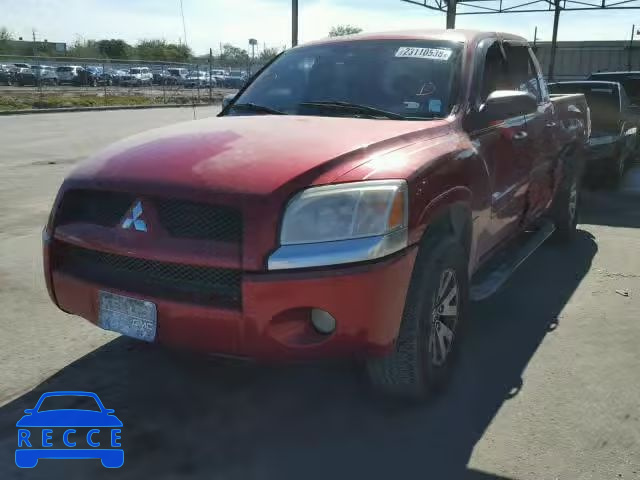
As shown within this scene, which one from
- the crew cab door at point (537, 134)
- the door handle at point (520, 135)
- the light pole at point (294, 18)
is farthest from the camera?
the light pole at point (294, 18)

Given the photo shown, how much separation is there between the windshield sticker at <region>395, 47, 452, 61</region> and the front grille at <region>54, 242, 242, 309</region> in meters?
2.06

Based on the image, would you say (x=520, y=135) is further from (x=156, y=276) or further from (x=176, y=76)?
(x=176, y=76)

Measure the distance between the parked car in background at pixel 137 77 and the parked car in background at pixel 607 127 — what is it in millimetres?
34774

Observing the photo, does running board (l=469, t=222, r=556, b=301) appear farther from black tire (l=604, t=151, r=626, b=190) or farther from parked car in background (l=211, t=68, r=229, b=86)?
parked car in background (l=211, t=68, r=229, b=86)

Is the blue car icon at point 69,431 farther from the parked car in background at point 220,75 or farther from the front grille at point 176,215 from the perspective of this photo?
the parked car in background at point 220,75

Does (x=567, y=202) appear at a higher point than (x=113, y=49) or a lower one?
lower

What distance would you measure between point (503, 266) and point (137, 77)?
41395 millimetres

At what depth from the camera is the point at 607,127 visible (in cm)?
953

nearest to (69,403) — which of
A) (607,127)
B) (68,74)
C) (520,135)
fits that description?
(520,135)

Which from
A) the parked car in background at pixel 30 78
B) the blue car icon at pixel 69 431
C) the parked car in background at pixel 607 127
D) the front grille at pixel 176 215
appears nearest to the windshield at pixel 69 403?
the blue car icon at pixel 69 431

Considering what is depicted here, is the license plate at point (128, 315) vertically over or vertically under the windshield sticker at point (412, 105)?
under

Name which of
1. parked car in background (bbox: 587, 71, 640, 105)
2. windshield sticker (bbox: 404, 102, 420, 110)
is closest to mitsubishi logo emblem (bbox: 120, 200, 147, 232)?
windshield sticker (bbox: 404, 102, 420, 110)

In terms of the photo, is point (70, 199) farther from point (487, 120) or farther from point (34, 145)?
point (34, 145)

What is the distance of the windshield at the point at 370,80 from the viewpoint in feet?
11.9
